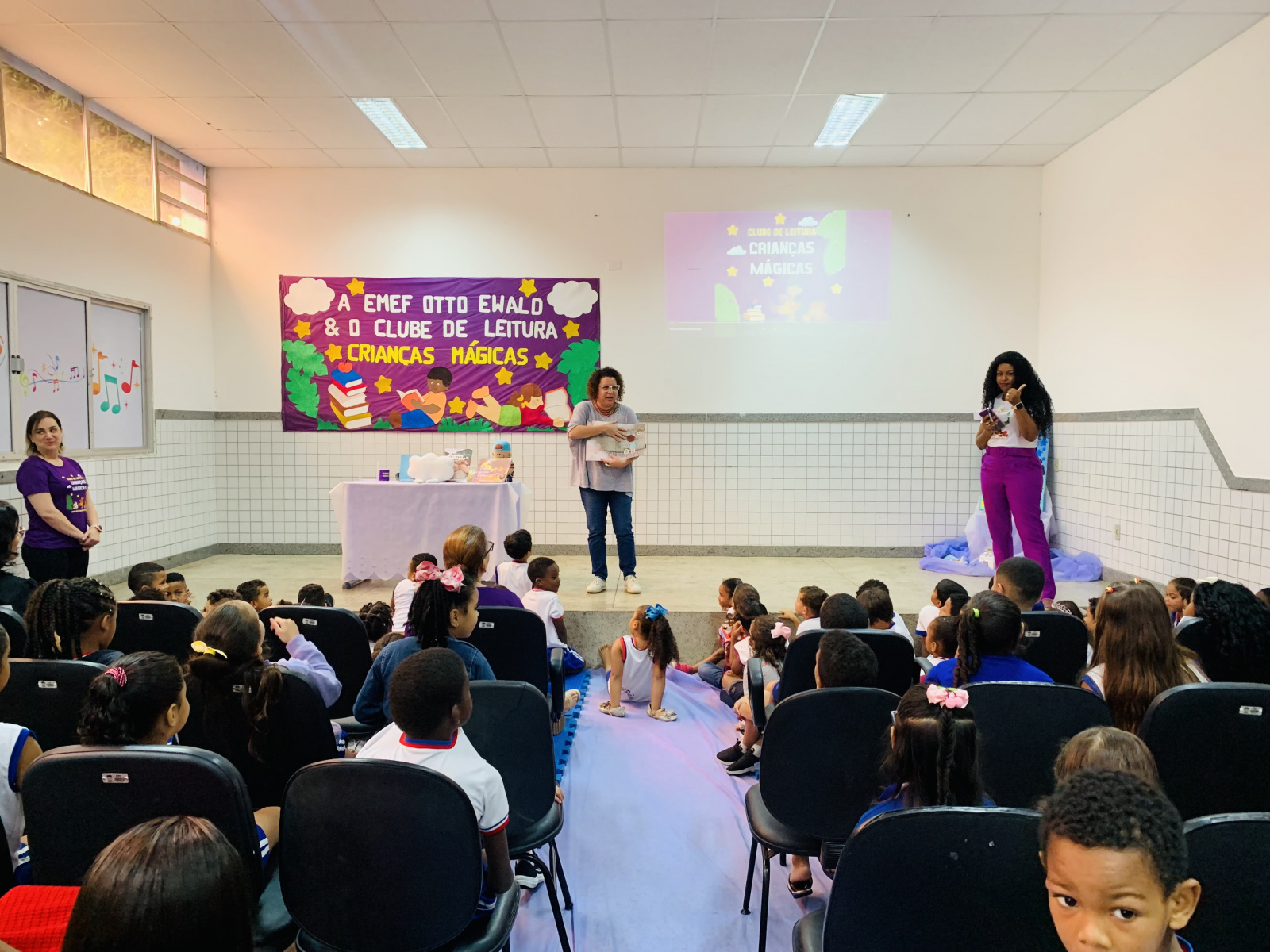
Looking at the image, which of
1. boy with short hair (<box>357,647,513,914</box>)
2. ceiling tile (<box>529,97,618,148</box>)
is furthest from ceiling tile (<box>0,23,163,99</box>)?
boy with short hair (<box>357,647,513,914</box>)

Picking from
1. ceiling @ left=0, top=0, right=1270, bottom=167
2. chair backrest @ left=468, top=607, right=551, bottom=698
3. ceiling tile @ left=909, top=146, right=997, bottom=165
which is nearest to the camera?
chair backrest @ left=468, top=607, right=551, bottom=698

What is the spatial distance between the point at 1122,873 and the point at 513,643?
2030 millimetres

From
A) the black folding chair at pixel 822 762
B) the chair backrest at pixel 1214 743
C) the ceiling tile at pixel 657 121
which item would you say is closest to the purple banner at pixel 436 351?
the ceiling tile at pixel 657 121

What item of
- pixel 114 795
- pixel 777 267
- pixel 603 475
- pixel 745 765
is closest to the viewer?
pixel 114 795

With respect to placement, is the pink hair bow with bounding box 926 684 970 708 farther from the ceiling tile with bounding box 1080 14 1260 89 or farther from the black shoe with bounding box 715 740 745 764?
the ceiling tile with bounding box 1080 14 1260 89

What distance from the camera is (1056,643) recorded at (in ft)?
8.52

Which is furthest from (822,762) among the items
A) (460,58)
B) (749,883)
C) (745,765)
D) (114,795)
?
(460,58)

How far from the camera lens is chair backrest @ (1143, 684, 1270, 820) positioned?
5.58 feet

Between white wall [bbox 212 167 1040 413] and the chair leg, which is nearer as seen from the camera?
the chair leg

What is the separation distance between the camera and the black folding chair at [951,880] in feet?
3.78

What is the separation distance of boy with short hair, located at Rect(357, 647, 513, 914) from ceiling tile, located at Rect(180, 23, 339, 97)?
13.1 feet

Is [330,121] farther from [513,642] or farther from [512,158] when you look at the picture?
[513,642]

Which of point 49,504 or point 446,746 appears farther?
point 49,504

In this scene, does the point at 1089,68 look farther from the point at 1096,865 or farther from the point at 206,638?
the point at 206,638
